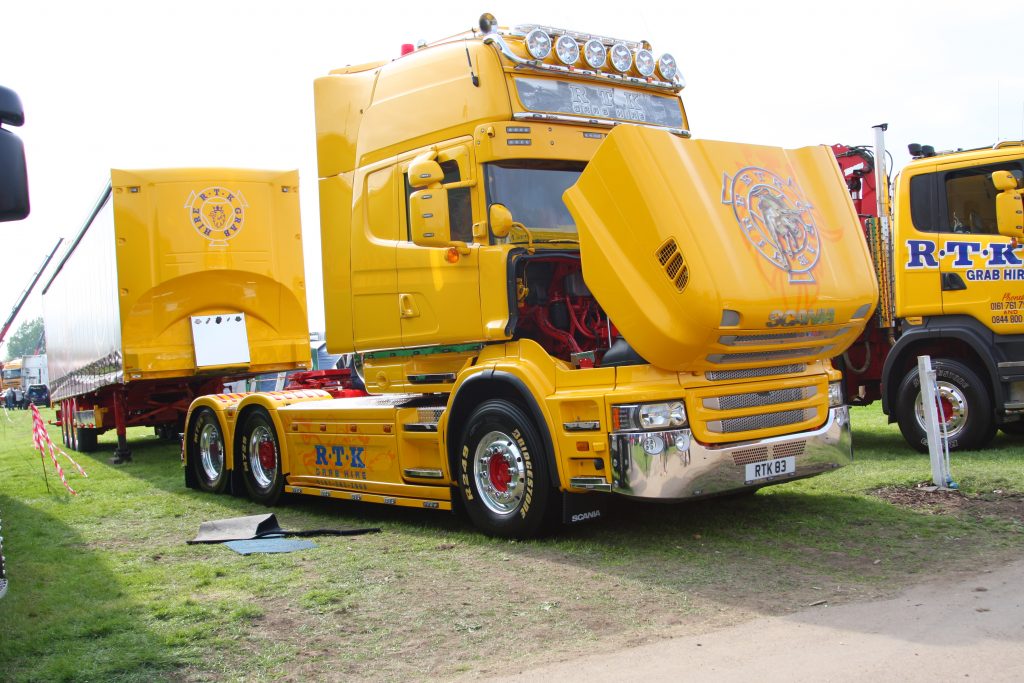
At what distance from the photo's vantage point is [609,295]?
21.7 ft

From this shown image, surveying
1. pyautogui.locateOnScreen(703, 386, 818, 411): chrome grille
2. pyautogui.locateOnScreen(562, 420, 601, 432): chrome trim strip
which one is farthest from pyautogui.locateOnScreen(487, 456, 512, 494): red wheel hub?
pyautogui.locateOnScreen(703, 386, 818, 411): chrome grille

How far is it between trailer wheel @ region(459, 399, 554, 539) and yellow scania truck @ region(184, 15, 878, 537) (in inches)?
0.7

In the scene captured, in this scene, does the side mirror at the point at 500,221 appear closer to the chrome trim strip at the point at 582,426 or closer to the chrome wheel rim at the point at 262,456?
the chrome trim strip at the point at 582,426

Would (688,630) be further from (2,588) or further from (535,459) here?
(2,588)

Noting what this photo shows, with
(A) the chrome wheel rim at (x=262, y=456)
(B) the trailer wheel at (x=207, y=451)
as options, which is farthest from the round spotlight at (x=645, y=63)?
(B) the trailer wheel at (x=207, y=451)

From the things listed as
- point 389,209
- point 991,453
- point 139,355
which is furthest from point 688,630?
point 139,355

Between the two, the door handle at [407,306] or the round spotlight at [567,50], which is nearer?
the round spotlight at [567,50]

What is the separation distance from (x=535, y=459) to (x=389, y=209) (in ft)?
8.52

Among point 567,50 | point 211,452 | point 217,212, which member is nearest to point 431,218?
point 567,50

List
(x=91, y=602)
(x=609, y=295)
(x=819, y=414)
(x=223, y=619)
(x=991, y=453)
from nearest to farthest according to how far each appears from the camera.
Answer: (x=223, y=619)
(x=91, y=602)
(x=609, y=295)
(x=819, y=414)
(x=991, y=453)

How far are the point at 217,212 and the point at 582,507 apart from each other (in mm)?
8719

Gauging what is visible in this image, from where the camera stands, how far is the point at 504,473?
7379mm

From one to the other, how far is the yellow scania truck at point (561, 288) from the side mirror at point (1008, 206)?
3.39 metres

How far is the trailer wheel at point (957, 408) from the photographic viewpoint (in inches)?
399
